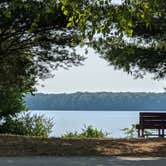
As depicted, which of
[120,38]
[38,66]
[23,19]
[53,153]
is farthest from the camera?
[38,66]

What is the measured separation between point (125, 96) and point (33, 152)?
47.2 metres

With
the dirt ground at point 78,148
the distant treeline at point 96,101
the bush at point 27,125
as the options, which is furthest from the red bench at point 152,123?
the distant treeline at point 96,101

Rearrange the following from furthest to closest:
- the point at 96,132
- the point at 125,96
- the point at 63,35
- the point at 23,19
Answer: the point at 125,96 → the point at 96,132 → the point at 63,35 → the point at 23,19

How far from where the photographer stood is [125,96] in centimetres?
5956

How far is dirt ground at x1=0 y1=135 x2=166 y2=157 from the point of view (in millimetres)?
12719

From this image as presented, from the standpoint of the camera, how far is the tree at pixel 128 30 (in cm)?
730

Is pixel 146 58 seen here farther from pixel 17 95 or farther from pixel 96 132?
pixel 17 95

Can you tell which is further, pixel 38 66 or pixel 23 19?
pixel 38 66

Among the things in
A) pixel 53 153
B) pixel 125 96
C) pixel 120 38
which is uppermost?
pixel 125 96

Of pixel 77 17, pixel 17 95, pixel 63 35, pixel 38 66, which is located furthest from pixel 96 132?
pixel 77 17

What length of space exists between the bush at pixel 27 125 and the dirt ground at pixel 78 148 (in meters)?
9.36

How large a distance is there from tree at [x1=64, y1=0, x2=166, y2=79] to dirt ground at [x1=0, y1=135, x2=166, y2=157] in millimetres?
2575

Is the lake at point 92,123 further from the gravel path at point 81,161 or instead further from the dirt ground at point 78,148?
the gravel path at point 81,161

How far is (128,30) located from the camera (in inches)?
282
